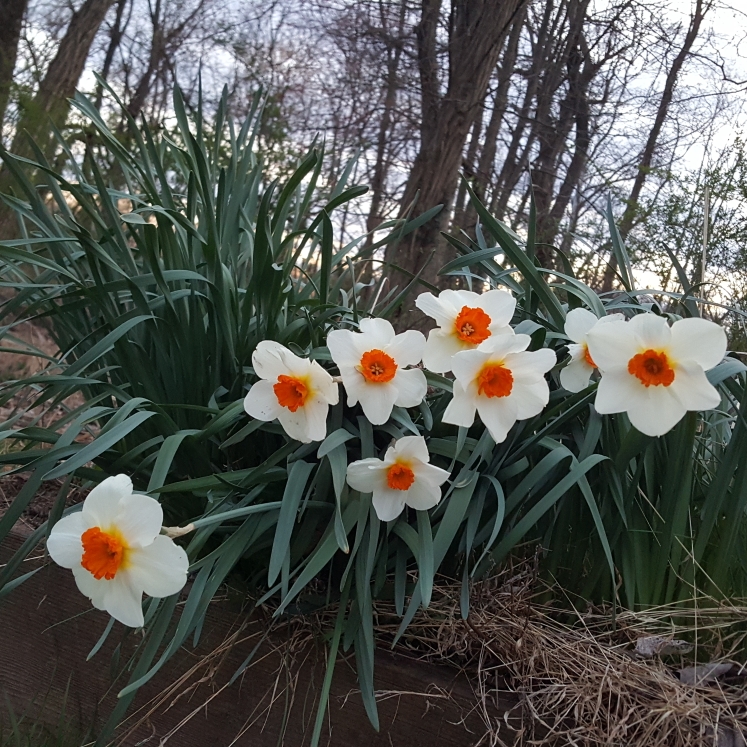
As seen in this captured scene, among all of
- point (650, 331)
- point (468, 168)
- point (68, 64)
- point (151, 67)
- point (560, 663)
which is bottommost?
point (560, 663)

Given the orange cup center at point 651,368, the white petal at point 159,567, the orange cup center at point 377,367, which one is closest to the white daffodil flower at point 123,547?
the white petal at point 159,567

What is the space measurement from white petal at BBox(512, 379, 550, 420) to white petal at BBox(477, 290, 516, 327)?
112 millimetres

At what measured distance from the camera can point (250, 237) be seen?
135cm

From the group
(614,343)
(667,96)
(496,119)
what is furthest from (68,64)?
(614,343)

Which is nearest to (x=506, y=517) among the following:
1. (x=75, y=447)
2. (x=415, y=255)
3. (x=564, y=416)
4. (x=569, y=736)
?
(x=564, y=416)

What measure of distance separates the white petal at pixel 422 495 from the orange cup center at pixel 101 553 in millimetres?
342

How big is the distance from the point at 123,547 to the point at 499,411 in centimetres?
46

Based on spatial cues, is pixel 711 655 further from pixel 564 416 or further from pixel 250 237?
pixel 250 237

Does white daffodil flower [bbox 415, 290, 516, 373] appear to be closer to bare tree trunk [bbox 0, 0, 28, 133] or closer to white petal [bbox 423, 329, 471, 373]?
white petal [bbox 423, 329, 471, 373]

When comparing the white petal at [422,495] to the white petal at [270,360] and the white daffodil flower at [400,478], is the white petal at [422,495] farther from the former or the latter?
the white petal at [270,360]

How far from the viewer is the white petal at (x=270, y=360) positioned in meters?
0.82

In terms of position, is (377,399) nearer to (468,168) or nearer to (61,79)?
(468,168)

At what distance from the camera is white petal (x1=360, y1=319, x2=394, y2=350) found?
2.78 ft

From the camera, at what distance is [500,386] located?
0.78 m
